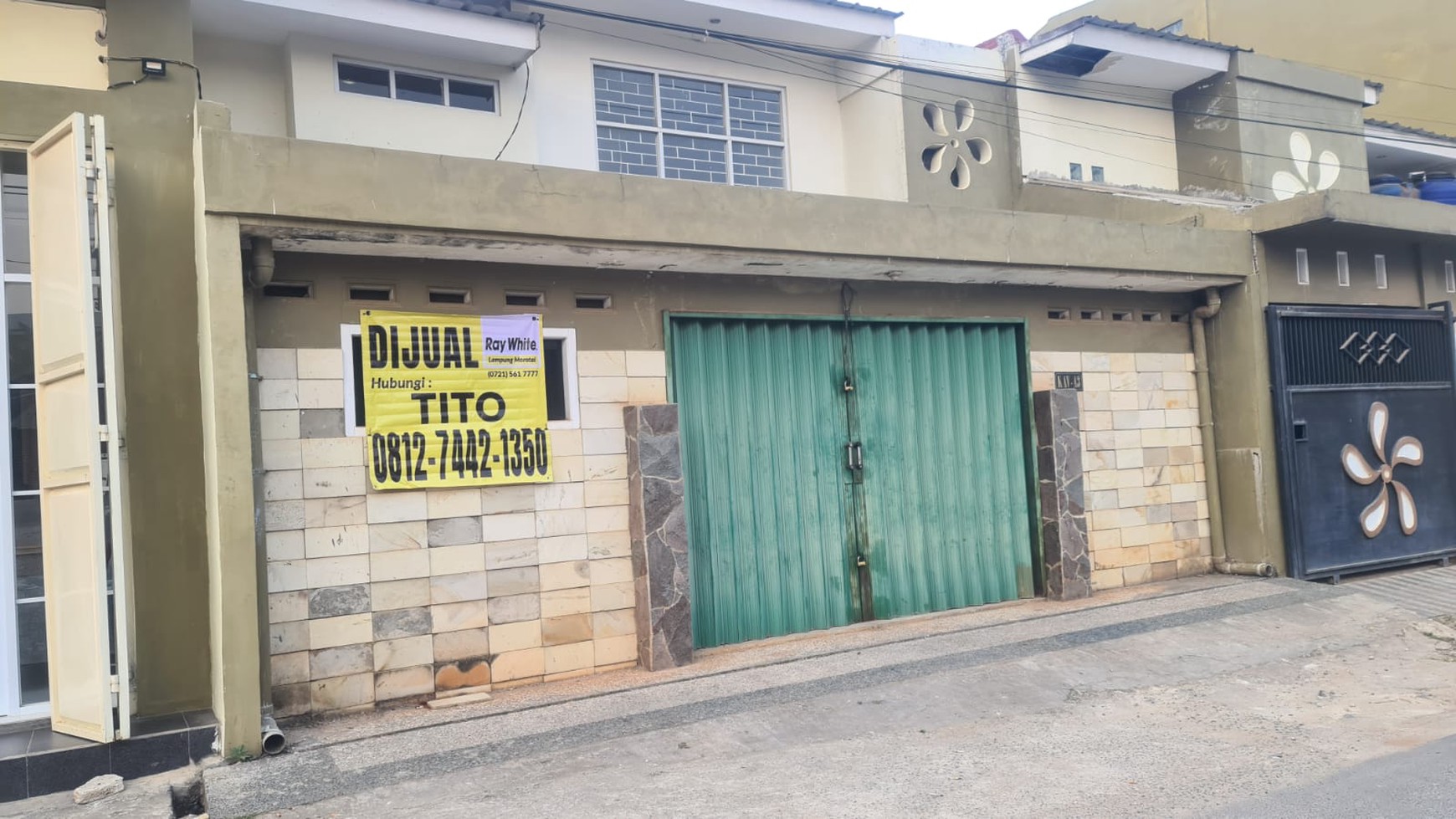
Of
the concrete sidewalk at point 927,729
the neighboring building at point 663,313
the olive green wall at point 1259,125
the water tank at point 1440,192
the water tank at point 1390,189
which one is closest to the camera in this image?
the concrete sidewalk at point 927,729

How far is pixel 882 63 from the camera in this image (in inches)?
442

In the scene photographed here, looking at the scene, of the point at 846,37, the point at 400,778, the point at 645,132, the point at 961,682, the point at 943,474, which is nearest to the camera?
the point at 400,778

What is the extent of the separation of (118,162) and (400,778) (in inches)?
158

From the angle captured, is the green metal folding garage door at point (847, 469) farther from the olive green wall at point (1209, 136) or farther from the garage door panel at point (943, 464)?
the olive green wall at point (1209, 136)

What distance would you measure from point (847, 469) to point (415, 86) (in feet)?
17.9

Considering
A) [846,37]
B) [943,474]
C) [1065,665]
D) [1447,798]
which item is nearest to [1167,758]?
[1447,798]

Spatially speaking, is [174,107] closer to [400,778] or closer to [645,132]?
[400,778]

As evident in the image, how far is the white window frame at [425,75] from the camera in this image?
9242mm

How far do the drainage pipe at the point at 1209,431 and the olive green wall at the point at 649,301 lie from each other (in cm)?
15

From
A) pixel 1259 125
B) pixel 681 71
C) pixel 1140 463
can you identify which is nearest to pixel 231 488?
pixel 681 71

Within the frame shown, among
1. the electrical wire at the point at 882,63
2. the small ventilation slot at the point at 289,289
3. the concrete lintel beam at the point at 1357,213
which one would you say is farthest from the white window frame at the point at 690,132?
the concrete lintel beam at the point at 1357,213

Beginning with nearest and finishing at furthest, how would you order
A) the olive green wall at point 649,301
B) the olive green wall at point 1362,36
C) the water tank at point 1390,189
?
the olive green wall at point 649,301 → the water tank at point 1390,189 → the olive green wall at point 1362,36

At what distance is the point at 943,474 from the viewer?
28.6 ft

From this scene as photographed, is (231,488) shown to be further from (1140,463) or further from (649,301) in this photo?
(1140,463)
